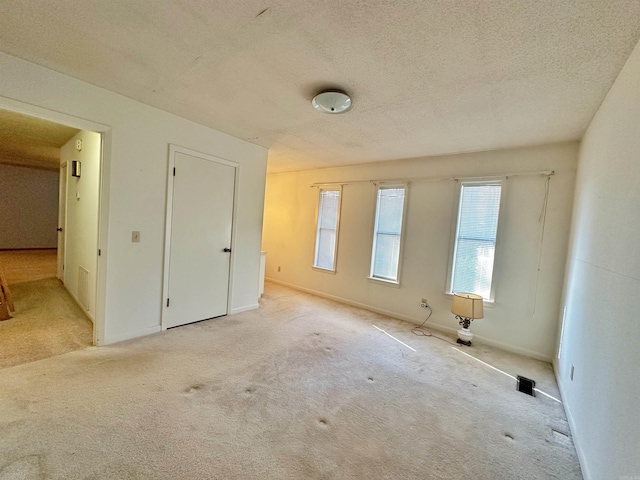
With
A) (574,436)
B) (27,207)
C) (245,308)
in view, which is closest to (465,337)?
(574,436)

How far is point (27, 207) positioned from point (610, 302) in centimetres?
1154

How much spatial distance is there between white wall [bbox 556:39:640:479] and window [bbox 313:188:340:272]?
3351mm

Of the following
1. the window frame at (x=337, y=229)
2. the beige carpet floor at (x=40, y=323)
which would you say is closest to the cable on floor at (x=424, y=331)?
the window frame at (x=337, y=229)

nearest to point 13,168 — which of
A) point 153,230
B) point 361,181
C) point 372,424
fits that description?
point 153,230

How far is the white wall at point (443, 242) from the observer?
3.11 meters

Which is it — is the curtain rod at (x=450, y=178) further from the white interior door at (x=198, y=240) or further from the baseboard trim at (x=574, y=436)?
the baseboard trim at (x=574, y=436)

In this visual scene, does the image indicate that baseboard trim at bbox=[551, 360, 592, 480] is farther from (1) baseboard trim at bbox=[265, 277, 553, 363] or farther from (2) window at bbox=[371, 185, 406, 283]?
(2) window at bbox=[371, 185, 406, 283]

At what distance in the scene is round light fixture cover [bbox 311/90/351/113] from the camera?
224 centimetres

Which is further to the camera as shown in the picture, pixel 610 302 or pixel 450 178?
pixel 450 178

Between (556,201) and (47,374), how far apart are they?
5.13 m

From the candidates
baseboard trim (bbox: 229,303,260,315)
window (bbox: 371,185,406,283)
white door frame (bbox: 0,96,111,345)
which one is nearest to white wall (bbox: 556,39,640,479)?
window (bbox: 371,185,406,283)

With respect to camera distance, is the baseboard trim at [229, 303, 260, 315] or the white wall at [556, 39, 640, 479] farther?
the baseboard trim at [229, 303, 260, 315]

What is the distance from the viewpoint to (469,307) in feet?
10.6

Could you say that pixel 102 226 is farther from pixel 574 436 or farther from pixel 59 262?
pixel 574 436
